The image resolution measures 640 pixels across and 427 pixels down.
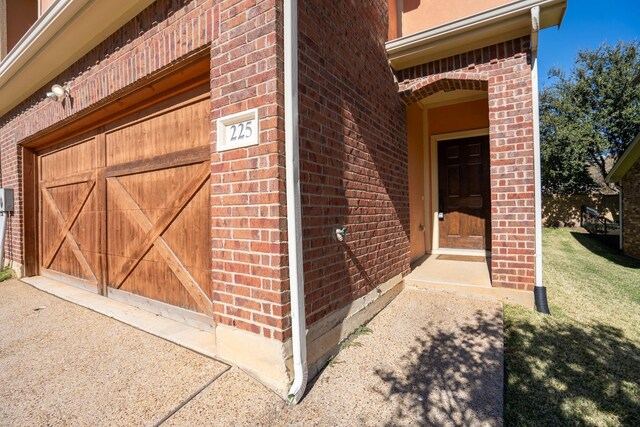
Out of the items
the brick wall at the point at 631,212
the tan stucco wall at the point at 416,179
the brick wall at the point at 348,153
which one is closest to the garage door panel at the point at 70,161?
the brick wall at the point at 348,153

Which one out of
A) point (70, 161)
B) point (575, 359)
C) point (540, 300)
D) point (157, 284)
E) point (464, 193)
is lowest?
point (575, 359)

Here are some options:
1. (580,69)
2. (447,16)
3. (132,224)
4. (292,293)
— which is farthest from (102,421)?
(580,69)

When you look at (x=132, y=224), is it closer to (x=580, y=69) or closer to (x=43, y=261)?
(x=43, y=261)

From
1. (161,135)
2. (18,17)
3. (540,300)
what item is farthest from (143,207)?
(18,17)

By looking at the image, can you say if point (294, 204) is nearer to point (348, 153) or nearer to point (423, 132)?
point (348, 153)

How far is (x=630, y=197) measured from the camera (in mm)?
8703

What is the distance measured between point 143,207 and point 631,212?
11704 mm

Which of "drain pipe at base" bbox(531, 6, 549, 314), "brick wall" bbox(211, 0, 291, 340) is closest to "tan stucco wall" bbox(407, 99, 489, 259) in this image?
"drain pipe at base" bbox(531, 6, 549, 314)

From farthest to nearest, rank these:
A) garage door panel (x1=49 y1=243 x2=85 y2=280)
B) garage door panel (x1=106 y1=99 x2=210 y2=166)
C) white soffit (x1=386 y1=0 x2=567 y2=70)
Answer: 1. garage door panel (x1=49 y1=243 x2=85 y2=280)
2. white soffit (x1=386 y1=0 x2=567 y2=70)
3. garage door panel (x1=106 y1=99 x2=210 y2=166)

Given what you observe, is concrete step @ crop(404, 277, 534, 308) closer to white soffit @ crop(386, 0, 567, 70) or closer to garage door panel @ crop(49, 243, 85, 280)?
white soffit @ crop(386, 0, 567, 70)

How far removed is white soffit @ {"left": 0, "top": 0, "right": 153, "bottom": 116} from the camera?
3.11 meters

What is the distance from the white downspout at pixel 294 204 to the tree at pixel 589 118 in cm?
1792

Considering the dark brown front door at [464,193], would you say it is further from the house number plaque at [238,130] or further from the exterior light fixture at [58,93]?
the exterior light fixture at [58,93]

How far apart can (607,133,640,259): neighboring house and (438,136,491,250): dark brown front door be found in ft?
17.9
